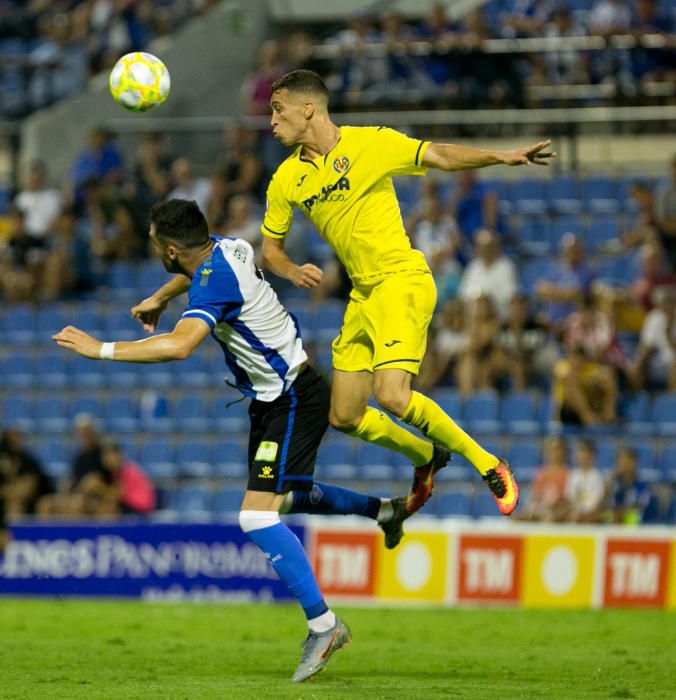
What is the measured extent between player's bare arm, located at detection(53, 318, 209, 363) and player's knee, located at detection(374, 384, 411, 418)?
3.66 feet

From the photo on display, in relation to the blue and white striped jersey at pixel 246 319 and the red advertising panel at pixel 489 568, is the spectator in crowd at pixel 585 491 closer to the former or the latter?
the red advertising panel at pixel 489 568

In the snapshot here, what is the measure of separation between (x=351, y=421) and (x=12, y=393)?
11092 mm

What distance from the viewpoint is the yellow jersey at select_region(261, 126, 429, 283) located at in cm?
833

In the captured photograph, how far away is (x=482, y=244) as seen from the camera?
16266 mm

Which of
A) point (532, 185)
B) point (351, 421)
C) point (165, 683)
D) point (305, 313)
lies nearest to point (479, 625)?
point (351, 421)

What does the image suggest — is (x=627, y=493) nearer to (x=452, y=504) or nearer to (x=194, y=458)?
(x=452, y=504)

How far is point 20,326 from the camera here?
63.3ft

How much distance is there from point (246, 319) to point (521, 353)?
8.24m

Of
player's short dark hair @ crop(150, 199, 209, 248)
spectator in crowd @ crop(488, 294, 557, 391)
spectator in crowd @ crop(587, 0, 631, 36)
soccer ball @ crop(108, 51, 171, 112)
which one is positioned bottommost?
spectator in crowd @ crop(488, 294, 557, 391)

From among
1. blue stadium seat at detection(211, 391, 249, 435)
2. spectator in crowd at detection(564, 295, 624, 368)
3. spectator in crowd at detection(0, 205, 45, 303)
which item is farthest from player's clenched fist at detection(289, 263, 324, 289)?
spectator in crowd at detection(0, 205, 45, 303)

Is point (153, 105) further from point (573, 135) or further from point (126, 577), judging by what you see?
point (573, 135)

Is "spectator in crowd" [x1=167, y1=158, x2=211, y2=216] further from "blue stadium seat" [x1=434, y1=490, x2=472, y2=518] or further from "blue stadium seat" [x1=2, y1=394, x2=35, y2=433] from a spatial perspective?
"blue stadium seat" [x1=434, y1=490, x2=472, y2=518]

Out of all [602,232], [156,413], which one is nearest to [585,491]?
[602,232]

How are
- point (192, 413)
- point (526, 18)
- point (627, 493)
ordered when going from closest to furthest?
point (627, 493), point (192, 413), point (526, 18)
